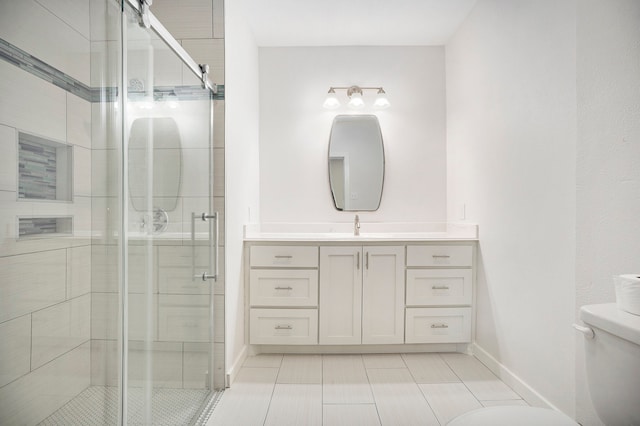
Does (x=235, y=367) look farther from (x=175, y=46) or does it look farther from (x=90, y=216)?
(x=175, y=46)

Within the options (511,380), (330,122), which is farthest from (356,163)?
(511,380)

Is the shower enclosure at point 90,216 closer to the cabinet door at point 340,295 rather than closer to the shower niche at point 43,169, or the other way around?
the shower niche at point 43,169

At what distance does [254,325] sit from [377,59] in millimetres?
2344

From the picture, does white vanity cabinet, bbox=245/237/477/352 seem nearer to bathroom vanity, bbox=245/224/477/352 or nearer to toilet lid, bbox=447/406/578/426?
bathroom vanity, bbox=245/224/477/352

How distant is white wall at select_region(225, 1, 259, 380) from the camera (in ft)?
7.00

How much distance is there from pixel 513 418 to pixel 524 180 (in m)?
1.35

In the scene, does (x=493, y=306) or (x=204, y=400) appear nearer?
(x=204, y=400)

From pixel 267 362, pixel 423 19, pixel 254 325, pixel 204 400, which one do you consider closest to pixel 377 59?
pixel 423 19

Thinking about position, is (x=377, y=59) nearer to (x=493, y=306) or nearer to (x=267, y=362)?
(x=493, y=306)

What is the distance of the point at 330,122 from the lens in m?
3.15

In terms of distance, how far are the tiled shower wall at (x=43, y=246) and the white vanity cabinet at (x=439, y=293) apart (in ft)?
6.61

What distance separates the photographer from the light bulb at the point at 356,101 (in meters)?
3.03

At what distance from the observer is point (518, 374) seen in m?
2.02

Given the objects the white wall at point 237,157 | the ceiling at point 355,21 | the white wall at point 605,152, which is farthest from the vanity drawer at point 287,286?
the ceiling at point 355,21
